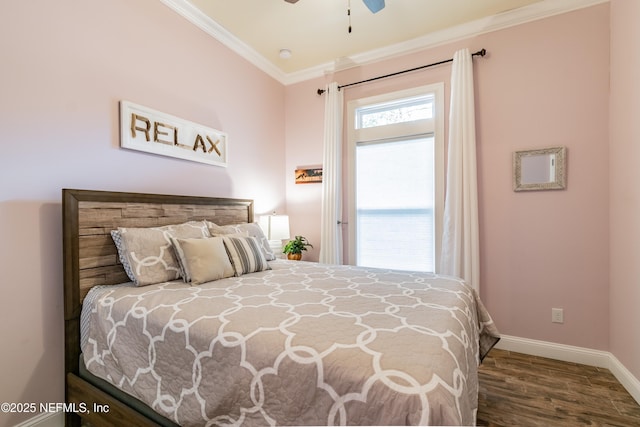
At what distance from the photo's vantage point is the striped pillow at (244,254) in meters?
2.05

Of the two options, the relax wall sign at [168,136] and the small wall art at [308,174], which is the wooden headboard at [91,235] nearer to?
the relax wall sign at [168,136]

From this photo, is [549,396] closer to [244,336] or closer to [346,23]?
[244,336]

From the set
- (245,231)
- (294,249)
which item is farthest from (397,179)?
(245,231)

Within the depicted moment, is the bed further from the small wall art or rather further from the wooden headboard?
the small wall art

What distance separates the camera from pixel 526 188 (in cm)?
251

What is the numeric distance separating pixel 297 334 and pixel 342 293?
0.58m

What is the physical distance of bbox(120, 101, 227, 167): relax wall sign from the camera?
2.03 metres

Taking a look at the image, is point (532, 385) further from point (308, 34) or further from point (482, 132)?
point (308, 34)

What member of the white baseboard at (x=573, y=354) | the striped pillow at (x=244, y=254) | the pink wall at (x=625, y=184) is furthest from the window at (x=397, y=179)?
the striped pillow at (x=244, y=254)

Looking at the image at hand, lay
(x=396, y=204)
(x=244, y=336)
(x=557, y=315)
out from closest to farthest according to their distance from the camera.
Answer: (x=244, y=336), (x=557, y=315), (x=396, y=204)

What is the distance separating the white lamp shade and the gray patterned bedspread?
1.43 metres

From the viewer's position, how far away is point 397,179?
312cm

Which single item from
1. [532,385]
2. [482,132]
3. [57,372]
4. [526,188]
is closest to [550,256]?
[526,188]

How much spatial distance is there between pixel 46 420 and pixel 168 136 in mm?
1965
